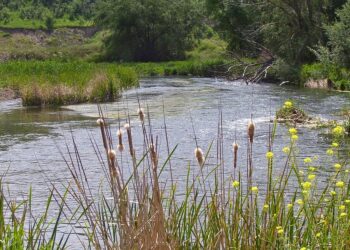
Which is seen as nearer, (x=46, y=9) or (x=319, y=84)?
(x=319, y=84)

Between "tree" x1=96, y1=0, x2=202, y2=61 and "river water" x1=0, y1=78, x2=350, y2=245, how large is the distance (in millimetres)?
31622

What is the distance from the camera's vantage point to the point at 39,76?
94.6ft

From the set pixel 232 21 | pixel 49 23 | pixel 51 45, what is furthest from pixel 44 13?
pixel 232 21

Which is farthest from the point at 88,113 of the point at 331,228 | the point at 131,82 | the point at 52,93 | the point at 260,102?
the point at 331,228

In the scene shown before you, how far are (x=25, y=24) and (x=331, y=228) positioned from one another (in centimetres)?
7240

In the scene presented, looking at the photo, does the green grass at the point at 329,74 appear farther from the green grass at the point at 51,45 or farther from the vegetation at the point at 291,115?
the green grass at the point at 51,45

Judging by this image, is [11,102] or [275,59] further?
[275,59]

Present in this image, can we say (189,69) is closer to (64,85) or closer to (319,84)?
(319,84)

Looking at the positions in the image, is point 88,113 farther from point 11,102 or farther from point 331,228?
point 331,228

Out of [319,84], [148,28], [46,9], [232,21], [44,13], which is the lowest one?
[319,84]

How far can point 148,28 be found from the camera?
62531 mm

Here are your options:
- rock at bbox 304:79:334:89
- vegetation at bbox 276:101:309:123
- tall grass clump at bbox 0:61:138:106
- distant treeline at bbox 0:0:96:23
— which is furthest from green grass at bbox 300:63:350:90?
distant treeline at bbox 0:0:96:23

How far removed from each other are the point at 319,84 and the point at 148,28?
32908 millimetres

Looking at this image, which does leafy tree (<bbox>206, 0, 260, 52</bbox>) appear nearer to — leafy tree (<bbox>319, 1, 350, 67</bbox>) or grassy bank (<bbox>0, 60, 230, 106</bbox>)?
leafy tree (<bbox>319, 1, 350, 67</bbox>)
